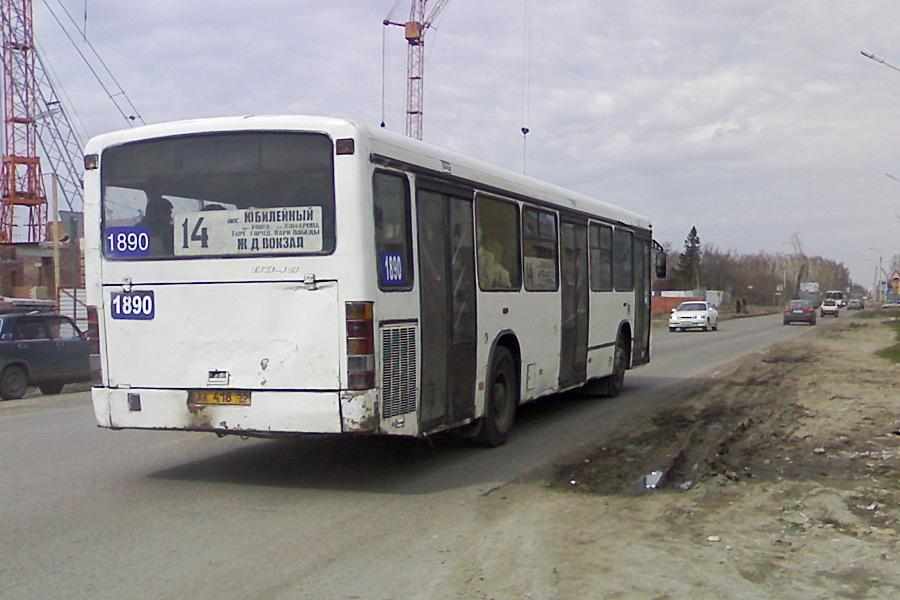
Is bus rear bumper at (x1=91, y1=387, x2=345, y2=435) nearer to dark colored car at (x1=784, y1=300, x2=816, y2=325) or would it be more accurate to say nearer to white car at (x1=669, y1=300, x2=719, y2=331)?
white car at (x1=669, y1=300, x2=719, y2=331)

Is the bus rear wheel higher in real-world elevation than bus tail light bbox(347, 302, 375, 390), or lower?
lower

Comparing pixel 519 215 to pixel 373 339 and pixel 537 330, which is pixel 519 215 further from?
pixel 373 339

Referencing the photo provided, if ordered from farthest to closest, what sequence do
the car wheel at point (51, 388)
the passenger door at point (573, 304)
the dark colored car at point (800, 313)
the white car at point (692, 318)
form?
the dark colored car at point (800, 313) < the white car at point (692, 318) < the car wheel at point (51, 388) < the passenger door at point (573, 304)

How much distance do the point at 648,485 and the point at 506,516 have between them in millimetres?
1789

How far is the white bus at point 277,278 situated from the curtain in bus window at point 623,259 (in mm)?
6170

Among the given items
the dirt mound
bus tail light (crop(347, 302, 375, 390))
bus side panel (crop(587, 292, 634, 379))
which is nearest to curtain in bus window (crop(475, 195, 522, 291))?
the dirt mound

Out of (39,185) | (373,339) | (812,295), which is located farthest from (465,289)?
(812,295)

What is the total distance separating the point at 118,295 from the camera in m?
7.89

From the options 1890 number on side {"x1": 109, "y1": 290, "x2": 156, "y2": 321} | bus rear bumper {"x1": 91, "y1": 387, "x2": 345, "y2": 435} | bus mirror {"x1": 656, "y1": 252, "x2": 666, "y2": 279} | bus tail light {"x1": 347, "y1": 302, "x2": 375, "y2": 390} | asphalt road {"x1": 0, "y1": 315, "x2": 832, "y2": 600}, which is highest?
bus mirror {"x1": 656, "y1": 252, "x2": 666, "y2": 279}

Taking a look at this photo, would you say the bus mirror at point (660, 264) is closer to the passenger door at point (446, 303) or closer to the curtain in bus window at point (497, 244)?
the curtain in bus window at point (497, 244)

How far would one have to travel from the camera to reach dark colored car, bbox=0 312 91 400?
53.6ft

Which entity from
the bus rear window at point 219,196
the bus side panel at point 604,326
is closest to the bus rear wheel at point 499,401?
the bus rear window at point 219,196

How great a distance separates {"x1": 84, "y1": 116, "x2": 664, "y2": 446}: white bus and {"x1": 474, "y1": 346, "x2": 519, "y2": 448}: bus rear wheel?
0.74 metres

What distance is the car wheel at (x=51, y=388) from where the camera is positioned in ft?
57.2
